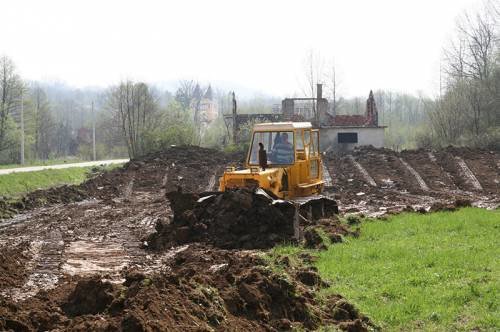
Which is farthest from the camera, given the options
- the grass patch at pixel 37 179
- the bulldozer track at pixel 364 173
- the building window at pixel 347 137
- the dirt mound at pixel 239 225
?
the building window at pixel 347 137

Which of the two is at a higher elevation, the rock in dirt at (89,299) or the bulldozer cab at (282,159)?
the bulldozer cab at (282,159)

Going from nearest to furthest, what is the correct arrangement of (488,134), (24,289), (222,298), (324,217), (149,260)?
(222,298)
(24,289)
(149,260)
(324,217)
(488,134)

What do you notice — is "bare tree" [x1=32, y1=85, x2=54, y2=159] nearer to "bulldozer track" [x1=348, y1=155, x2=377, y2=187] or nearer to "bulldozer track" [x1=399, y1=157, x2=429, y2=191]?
"bulldozer track" [x1=348, y1=155, x2=377, y2=187]

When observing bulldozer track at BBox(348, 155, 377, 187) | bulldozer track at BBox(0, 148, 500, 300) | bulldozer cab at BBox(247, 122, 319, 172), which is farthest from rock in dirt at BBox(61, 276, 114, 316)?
bulldozer track at BBox(348, 155, 377, 187)

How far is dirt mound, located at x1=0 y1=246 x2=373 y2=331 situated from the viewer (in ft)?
22.4

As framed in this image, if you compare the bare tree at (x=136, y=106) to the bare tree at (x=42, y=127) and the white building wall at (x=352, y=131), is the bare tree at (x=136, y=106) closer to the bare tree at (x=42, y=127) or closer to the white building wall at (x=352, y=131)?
the bare tree at (x=42, y=127)

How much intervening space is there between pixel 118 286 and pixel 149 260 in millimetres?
4355

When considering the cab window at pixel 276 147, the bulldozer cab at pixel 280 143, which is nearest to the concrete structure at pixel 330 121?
the bulldozer cab at pixel 280 143

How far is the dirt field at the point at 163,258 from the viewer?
7.37 meters

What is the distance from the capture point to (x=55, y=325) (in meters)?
6.98

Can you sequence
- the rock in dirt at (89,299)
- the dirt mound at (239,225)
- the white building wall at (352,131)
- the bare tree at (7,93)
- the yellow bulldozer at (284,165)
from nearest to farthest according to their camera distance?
the rock in dirt at (89,299), the dirt mound at (239,225), the yellow bulldozer at (284,165), the white building wall at (352,131), the bare tree at (7,93)

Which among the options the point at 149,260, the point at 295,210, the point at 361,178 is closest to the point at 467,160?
the point at 361,178

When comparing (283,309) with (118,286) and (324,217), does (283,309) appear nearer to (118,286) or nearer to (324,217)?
(118,286)

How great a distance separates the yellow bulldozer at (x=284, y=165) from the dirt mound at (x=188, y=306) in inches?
251
